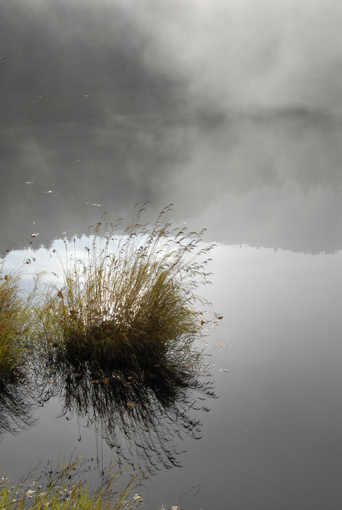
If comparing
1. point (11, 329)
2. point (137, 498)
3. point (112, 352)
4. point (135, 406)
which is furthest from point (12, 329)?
point (137, 498)

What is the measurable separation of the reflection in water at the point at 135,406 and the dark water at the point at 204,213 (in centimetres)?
1

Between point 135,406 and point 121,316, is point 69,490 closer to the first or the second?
point 135,406

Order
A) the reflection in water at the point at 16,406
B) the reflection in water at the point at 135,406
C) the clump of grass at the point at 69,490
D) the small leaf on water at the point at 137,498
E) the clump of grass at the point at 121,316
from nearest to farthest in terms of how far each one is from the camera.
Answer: the clump of grass at the point at 69,490 → the small leaf on water at the point at 137,498 → the reflection in water at the point at 135,406 → the reflection in water at the point at 16,406 → the clump of grass at the point at 121,316

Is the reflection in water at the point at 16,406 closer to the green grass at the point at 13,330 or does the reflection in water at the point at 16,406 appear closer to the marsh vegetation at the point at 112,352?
the marsh vegetation at the point at 112,352

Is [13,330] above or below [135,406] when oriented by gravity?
above

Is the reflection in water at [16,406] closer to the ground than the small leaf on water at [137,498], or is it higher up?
higher up

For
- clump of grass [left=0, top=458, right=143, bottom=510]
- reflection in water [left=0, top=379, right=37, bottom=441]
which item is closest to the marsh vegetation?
reflection in water [left=0, top=379, right=37, bottom=441]

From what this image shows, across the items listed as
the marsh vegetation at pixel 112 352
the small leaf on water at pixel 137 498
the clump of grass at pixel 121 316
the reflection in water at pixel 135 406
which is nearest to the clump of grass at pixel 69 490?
the small leaf on water at pixel 137 498

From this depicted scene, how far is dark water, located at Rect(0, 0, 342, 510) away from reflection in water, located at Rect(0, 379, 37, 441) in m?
0.01

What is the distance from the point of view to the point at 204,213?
38.5 feet

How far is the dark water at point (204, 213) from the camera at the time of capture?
2594mm

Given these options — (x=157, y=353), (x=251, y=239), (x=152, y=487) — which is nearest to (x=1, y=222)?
(x=251, y=239)

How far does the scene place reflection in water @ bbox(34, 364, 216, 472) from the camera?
2609 mm

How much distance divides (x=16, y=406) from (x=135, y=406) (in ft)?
2.67
